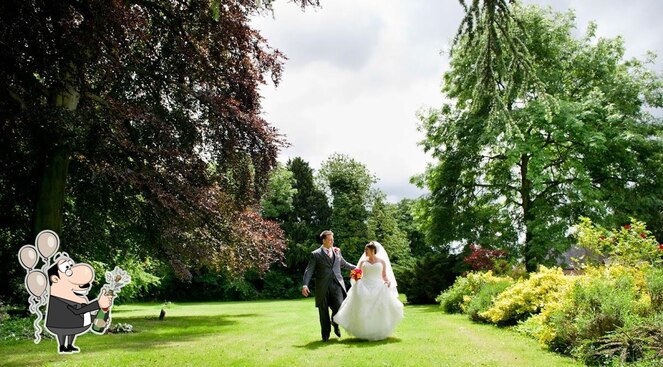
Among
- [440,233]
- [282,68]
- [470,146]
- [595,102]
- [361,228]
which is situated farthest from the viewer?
[361,228]

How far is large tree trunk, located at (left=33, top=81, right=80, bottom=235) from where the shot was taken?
1188 centimetres

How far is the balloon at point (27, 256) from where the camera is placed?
5.78m

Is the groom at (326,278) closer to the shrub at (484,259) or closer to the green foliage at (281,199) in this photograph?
the shrub at (484,259)

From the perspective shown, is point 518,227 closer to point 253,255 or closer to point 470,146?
point 470,146

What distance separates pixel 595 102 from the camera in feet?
68.6

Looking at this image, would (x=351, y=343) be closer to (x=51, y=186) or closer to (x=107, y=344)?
(x=107, y=344)

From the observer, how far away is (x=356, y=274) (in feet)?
32.4

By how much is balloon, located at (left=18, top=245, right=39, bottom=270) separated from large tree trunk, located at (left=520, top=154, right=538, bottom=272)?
1807 centimetres

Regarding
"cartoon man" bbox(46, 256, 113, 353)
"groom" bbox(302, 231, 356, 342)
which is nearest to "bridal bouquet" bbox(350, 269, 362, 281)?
"groom" bbox(302, 231, 356, 342)

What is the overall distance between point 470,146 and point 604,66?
275 inches

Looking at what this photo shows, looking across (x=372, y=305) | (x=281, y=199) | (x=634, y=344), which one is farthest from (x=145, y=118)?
(x=281, y=199)

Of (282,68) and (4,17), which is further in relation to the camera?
(282,68)

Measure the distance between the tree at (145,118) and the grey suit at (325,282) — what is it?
169 inches

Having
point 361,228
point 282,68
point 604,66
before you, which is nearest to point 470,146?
point 604,66
